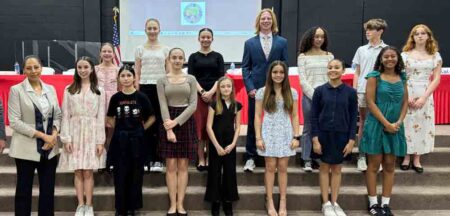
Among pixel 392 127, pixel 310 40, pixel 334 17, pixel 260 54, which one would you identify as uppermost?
pixel 334 17

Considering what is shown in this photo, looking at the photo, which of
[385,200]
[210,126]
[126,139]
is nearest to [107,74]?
[126,139]

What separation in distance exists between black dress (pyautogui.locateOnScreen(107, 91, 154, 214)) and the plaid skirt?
6.7 inches

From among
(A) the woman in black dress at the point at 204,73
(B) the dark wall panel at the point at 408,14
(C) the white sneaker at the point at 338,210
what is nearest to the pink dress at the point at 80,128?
(A) the woman in black dress at the point at 204,73

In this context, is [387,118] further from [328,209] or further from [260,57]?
[260,57]

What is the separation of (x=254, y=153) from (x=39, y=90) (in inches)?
78.9

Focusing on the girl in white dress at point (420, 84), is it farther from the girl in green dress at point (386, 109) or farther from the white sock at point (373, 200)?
the white sock at point (373, 200)

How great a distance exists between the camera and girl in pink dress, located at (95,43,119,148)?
12.1ft

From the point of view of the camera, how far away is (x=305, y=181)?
4.09 metres

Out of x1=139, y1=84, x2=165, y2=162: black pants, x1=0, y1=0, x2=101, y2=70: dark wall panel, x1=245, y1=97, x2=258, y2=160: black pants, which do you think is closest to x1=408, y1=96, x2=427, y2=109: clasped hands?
x1=245, y1=97, x2=258, y2=160: black pants

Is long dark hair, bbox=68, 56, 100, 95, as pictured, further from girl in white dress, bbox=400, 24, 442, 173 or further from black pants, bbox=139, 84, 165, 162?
girl in white dress, bbox=400, 24, 442, 173

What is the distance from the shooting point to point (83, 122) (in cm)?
342

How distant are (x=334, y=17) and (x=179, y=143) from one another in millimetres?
5637

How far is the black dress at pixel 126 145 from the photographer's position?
3.43 metres

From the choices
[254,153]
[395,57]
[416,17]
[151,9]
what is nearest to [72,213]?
[254,153]
